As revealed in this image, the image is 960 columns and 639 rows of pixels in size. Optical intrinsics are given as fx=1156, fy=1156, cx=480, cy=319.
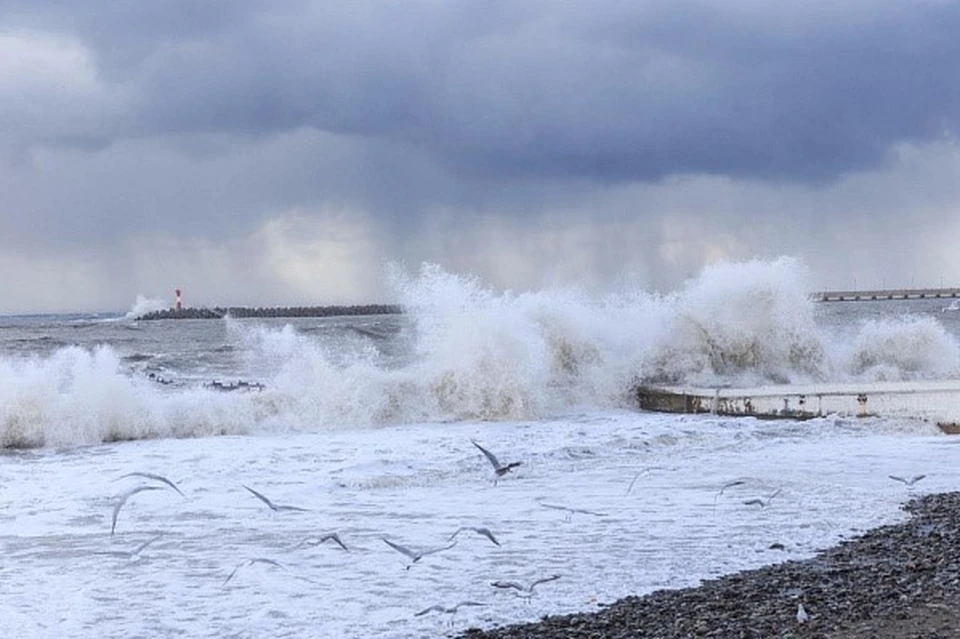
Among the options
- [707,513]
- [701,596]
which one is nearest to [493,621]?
[701,596]

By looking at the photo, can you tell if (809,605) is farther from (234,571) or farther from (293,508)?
(293,508)

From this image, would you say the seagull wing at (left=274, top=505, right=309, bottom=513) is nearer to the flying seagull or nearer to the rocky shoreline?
the flying seagull

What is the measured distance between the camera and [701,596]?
6246mm

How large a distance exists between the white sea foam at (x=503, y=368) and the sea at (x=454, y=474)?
5cm

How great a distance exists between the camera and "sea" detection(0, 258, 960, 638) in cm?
663

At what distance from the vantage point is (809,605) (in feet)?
19.3

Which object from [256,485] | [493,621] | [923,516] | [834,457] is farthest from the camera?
Result: [834,457]

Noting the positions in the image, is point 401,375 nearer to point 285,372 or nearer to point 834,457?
point 285,372

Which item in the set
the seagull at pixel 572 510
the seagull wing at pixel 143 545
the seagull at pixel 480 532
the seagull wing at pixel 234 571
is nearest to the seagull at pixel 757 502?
the seagull at pixel 572 510

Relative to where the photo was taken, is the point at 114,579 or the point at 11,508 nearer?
the point at 114,579

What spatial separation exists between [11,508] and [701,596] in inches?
243

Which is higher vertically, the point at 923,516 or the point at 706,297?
the point at 706,297

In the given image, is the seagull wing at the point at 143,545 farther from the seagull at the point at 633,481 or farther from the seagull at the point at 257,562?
the seagull at the point at 633,481

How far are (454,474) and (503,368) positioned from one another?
7.38 m
